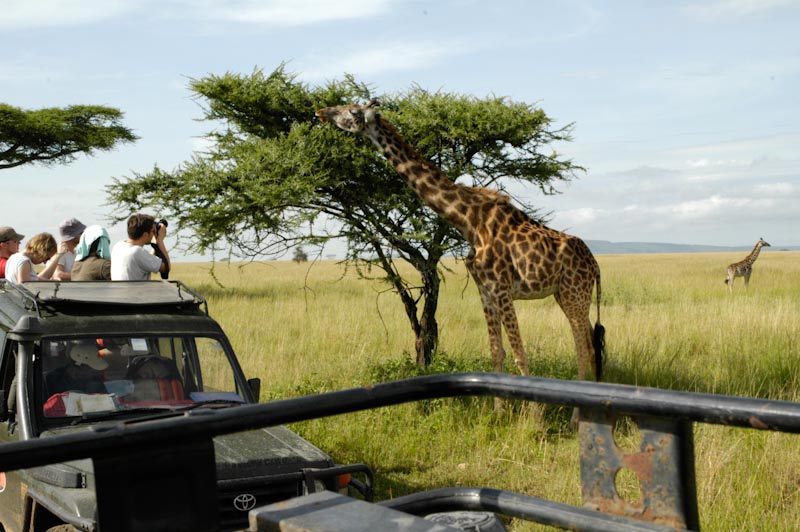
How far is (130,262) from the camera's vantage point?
22.8 feet

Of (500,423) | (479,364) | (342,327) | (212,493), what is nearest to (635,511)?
(212,493)

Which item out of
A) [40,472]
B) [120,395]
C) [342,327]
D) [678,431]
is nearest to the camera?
[678,431]

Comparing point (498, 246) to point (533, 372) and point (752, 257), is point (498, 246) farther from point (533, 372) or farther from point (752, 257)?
point (752, 257)

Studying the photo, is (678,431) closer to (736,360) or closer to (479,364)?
(479,364)

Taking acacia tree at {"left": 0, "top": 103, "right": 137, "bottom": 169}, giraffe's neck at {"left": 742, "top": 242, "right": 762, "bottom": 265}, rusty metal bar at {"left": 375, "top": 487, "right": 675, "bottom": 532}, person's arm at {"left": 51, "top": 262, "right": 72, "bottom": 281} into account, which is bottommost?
rusty metal bar at {"left": 375, "top": 487, "right": 675, "bottom": 532}

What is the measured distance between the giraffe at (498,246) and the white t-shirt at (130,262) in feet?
7.23

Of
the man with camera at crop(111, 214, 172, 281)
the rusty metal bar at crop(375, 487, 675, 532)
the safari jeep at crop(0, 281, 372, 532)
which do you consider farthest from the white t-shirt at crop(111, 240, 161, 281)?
the rusty metal bar at crop(375, 487, 675, 532)

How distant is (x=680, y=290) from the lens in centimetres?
2286

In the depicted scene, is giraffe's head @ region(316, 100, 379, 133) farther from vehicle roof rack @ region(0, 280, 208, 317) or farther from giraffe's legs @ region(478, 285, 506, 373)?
vehicle roof rack @ region(0, 280, 208, 317)

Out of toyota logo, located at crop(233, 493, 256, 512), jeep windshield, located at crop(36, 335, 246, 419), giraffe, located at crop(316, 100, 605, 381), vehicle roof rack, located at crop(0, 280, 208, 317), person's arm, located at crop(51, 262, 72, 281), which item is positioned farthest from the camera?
person's arm, located at crop(51, 262, 72, 281)

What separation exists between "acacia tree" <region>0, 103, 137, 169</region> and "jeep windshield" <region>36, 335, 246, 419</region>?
24.8 meters

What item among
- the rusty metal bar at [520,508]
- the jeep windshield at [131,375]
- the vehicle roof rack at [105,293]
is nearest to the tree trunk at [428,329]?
the vehicle roof rack at [105,293]

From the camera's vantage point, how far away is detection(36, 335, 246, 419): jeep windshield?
15.9 ft

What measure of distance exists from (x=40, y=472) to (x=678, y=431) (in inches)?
142
